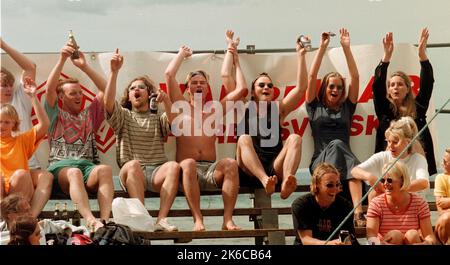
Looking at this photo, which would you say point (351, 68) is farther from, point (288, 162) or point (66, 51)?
point (66, 51)

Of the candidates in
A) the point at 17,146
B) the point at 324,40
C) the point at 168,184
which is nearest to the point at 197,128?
the point at 168,184

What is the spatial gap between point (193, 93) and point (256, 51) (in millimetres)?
803

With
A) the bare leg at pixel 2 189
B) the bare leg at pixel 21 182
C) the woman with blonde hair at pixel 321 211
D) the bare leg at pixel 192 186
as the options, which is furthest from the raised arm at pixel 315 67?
the bare leg at pixel 2 189

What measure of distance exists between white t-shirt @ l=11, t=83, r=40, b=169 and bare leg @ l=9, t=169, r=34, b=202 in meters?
0.59

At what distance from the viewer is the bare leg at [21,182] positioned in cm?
621

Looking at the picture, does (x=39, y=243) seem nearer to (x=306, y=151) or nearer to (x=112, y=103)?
(x=112, y=103)

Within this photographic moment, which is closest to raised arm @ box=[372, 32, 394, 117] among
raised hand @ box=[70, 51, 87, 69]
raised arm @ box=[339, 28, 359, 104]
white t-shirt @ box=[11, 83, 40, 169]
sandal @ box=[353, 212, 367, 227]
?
raised arm @ box=[339, 28, 359, 104]

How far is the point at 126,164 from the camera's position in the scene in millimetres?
6668

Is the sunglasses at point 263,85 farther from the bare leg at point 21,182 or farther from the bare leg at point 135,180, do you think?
the bare leg at point 21,182

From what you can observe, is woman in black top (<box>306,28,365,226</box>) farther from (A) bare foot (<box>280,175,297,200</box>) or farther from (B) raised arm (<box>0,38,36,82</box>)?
(B) raised arm (<box>0,38,36,82</box>)

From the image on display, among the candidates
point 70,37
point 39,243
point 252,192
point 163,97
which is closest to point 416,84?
point 252,192

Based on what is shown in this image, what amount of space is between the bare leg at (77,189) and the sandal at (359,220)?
1685mm

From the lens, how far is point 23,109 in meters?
6.85
